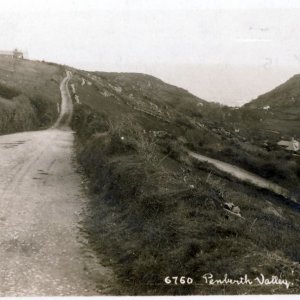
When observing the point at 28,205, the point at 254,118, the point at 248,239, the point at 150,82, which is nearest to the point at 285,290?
the point at 248,239

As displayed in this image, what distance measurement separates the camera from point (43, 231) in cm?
1251

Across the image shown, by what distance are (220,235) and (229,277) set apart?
6.33 feet

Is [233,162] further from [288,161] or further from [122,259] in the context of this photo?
[122,259]

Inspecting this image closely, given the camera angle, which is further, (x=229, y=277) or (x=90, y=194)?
(x=90, y=194)

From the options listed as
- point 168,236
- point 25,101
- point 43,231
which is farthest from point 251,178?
point 168,236

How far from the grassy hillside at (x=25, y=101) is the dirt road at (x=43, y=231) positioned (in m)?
13.8

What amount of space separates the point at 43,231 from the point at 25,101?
109 ft

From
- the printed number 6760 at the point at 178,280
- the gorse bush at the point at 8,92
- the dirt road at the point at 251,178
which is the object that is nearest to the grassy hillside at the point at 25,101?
the gorse bush at the point at 8,92

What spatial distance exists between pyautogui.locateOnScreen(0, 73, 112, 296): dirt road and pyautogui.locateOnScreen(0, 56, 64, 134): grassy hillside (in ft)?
45.4

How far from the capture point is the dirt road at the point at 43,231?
30.4 feet

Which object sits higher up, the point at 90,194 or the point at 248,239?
the point at 248,239

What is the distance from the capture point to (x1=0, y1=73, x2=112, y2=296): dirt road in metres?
9.26

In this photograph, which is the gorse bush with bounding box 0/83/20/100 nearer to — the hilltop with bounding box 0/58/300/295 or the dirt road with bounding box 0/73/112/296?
the hilltop with bounding box 0/58/300/295

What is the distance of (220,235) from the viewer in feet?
34.2
